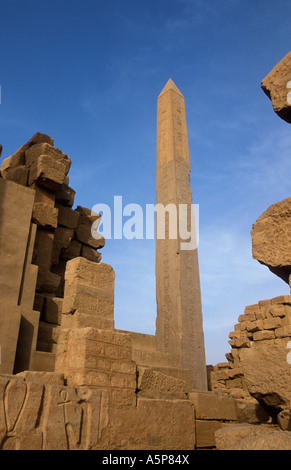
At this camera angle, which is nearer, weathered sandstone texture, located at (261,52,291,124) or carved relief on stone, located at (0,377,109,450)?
weathered sandstone texture, located at (261,52,291,124)

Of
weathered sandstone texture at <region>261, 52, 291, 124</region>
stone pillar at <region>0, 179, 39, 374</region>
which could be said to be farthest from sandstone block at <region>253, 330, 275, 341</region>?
weathered sandstone texture at <region>261, 52, 291, 124</region>

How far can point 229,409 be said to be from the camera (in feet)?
17.5

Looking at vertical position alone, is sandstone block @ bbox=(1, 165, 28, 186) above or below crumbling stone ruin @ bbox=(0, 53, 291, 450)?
above

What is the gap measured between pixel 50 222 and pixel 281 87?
5.44 meters

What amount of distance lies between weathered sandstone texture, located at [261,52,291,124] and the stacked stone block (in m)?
4.80

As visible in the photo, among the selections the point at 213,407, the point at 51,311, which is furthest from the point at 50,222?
the point at 213,407

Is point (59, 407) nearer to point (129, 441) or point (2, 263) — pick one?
point (129, 441)

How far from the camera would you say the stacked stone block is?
6562 mm

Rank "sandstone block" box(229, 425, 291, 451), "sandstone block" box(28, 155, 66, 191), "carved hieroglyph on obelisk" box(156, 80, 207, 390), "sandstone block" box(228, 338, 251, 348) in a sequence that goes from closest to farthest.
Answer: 1. "sandstone block" box(229, 425, 291, 451)
2. "carved hieroglyph on obelisk" box(156, 80, 207, 390)
3. "sandstone block" box(28, 155, 66, 191)
4. "sandstone block" box(228, 338, 251, 348)

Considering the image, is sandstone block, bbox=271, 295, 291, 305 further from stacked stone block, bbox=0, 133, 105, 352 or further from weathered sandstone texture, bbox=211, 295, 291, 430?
stacked stone block, bbox=0, 133, 105, 352

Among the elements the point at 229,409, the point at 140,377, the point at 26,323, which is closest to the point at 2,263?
the point at 26,323

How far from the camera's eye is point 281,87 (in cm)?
256

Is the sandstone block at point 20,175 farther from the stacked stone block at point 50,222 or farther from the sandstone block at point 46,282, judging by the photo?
the sandstone block at point 46,282

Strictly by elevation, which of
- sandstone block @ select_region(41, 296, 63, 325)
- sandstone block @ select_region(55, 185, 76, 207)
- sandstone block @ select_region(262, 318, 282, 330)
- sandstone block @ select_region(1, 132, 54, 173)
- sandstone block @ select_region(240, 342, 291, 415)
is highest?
sandstone block @ select_region(1, 132, 54, 173)
